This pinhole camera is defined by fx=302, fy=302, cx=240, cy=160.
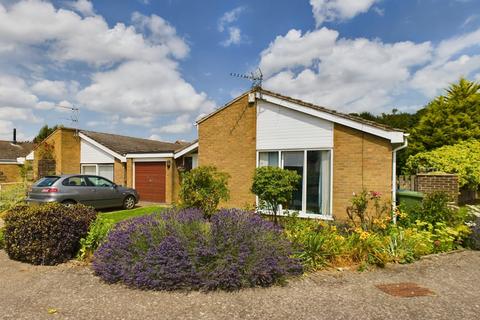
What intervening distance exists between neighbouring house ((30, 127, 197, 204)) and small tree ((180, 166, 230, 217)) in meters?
6.89

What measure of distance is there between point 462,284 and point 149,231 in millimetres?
5387

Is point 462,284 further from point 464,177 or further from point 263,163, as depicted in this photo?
point 464,177

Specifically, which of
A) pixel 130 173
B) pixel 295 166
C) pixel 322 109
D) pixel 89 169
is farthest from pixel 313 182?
pixel 89 169

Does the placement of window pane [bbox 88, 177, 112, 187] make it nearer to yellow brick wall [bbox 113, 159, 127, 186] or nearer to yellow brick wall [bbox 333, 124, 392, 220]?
yellow brick wall [bbox 113, 159, 127, 186]

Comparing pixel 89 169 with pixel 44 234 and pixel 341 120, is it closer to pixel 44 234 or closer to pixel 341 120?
pixel 44 234

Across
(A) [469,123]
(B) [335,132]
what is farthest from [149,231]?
(A) [469,123]

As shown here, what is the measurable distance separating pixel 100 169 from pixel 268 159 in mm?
12365

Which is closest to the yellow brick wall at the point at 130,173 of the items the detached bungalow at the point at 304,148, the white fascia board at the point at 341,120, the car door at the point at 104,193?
the car door at the point at 104,193

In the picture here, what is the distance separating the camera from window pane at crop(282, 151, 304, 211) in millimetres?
9430

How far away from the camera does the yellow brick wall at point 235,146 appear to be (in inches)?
414

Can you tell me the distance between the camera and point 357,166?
864cm

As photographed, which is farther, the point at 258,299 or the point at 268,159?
the point at 268,159

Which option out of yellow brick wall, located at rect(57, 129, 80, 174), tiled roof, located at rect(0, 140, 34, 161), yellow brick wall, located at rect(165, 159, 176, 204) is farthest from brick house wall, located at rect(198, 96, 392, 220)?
tiled roof, located at rect(0, 140, 34, 161)

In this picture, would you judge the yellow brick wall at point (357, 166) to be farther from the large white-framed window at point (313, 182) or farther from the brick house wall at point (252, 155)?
the large white-framed window at point (313, 182)
